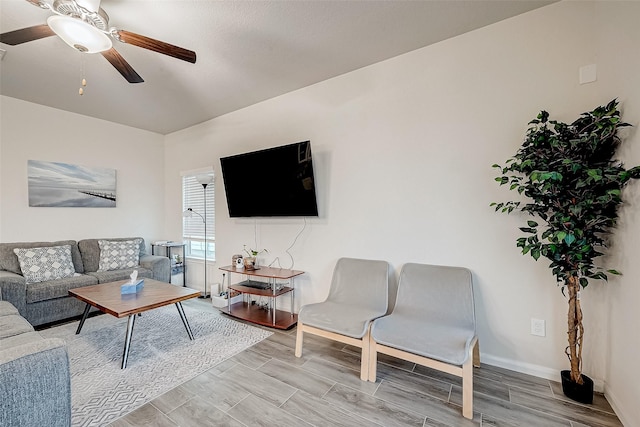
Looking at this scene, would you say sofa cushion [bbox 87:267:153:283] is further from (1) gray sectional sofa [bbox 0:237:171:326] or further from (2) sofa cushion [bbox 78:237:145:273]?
(2) sofa cushion [bbox 78:237:145:273]

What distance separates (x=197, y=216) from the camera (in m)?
4.50

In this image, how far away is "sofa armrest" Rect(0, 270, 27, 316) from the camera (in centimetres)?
268

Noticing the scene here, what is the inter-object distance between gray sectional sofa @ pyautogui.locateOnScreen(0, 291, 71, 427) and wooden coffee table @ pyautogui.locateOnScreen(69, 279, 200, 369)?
994 millimetres

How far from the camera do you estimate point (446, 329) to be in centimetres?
197

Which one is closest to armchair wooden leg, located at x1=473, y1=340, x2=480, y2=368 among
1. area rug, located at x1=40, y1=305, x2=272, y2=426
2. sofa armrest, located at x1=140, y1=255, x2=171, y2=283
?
area rug, located at x1=40, y1=305, x2=272, y2=426

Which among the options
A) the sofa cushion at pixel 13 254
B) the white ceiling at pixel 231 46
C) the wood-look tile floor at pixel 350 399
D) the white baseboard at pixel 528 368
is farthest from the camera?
the sofa cushion at pixel 13 254

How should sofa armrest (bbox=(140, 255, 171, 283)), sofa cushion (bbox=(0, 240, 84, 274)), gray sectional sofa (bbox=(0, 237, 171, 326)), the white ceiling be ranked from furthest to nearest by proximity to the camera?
sofa armrest (bbox=(140, 255, 171, 283)), sofa cushion (bbox=(0, 240, 84, 274)), gray sectional sofa (bbox=(0, 237, 171, 326)), the white ceiling

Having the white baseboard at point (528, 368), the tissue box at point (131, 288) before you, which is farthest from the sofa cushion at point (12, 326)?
the white baseboard at point (528, 368)

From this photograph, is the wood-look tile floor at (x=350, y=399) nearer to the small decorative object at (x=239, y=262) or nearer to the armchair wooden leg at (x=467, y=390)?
the armchair wooden leg at (x=467, y=390)

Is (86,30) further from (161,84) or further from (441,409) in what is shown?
(441,409)

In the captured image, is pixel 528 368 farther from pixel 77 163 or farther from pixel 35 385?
pixel 77 163

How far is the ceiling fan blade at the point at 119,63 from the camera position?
1934mm

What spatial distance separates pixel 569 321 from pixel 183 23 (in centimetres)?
354

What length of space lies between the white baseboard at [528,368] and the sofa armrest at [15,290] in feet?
14.7
